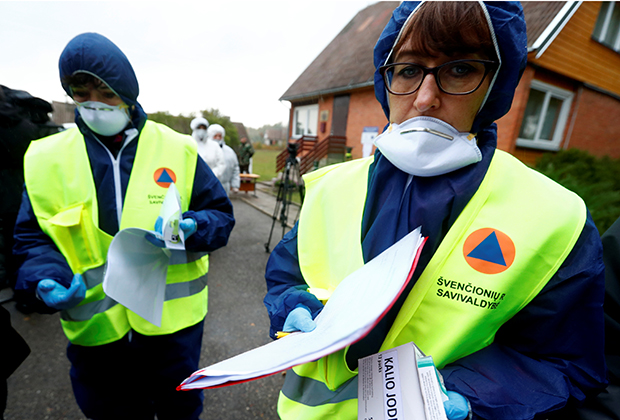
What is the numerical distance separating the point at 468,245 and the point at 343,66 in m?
11.6

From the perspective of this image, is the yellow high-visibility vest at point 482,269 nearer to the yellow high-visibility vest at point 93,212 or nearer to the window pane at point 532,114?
the yellow high-visibility vest at point 93,212

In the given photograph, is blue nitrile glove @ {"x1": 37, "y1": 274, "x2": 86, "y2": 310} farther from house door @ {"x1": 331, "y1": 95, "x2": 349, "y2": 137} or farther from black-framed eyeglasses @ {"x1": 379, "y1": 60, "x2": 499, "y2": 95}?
house door @ {"x1": 331, "y1": 95, "x2": 349, "y2": 137}

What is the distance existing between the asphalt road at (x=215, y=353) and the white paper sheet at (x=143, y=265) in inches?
55.5

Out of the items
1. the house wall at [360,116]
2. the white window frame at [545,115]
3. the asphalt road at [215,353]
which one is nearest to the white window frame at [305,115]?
the house wall at [360,116]

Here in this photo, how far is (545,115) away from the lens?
24.7ft

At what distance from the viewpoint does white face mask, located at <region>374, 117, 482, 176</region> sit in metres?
0.90

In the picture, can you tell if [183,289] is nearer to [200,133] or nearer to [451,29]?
[451,29]

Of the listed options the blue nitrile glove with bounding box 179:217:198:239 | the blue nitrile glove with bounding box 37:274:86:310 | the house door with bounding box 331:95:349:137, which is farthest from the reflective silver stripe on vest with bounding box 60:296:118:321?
the house door with bounding box 331:95:349:137

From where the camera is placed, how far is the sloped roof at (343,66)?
9.76 meters

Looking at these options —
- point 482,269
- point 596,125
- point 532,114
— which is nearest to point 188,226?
point 482,269

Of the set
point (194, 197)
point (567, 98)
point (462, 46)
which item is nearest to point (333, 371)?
point (462, 46)

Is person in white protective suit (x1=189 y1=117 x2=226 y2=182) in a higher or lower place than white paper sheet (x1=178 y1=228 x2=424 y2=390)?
lower

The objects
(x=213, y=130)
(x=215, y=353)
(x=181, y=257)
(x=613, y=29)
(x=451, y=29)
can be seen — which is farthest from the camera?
(x=213, y=130)

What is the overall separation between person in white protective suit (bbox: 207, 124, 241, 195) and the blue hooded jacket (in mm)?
4908
